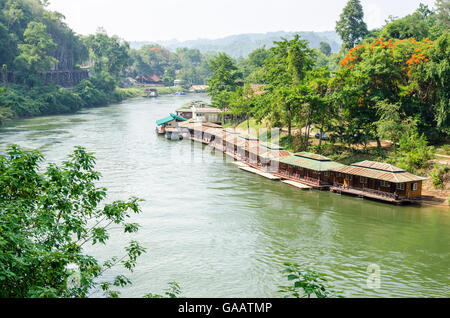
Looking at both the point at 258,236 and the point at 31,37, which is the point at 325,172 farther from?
the point at 31,37

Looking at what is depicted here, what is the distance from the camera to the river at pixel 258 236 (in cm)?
2184

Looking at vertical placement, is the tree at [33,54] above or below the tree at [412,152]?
above

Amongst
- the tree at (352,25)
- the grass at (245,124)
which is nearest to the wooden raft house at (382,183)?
the grass at (245,124)

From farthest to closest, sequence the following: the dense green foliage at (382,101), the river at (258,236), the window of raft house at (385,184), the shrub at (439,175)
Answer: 1. the dense green foliage at (382,101)
2. the shrub at (439,175)
3. the window of raft house at (385,184)
4. the river at (258,236)

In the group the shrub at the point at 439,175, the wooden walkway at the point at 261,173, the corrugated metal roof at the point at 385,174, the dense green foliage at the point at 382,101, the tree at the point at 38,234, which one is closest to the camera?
the tree at the point at 38,234

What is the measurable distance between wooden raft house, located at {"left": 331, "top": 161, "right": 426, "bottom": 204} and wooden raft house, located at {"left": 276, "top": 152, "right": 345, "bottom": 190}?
154 cm

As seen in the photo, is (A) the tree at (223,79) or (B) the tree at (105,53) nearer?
(A) the tree at (223,79)

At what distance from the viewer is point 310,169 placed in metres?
41.1

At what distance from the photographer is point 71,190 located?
46.0 ft

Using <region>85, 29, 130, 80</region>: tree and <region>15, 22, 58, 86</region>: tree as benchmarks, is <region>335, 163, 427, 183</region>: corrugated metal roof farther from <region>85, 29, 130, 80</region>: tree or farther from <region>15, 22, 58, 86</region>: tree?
<region>85, 29, 130, 80</region>: tree

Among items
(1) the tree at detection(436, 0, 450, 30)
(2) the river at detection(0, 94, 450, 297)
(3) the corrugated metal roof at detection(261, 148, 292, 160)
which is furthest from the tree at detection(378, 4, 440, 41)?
(2) the river at detection(0, 94, 450, 297)

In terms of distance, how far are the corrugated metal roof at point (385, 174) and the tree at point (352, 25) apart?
66.8m

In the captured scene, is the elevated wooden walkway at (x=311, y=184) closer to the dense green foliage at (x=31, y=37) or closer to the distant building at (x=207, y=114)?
the distant building at (x=207, y=114)
